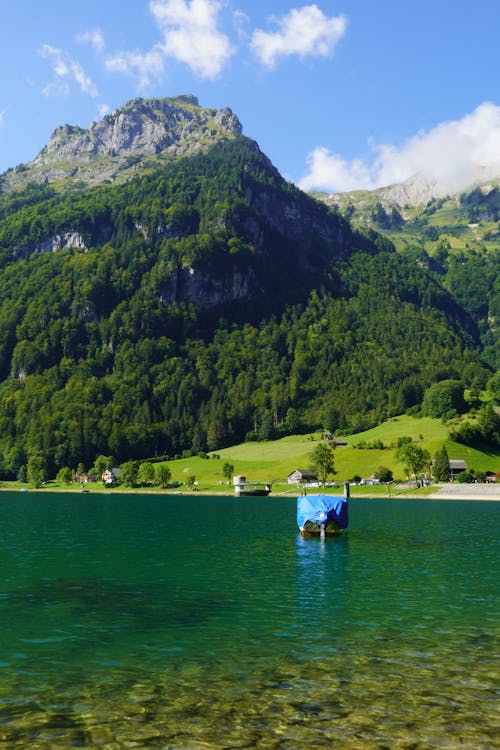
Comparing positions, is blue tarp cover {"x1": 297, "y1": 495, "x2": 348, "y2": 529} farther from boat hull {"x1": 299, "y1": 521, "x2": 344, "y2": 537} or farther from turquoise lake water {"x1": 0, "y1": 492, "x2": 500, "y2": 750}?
turquoise lake water {"x1": 0, "y1": 492, "x2": 500, "y2": 750}

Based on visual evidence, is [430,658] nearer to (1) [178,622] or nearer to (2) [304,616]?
(2) [304,616]

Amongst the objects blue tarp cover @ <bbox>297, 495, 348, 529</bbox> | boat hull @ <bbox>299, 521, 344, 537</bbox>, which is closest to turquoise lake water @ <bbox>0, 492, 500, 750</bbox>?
blue tarp cover @ <bbox>297, 495, 348, 529</bbox>

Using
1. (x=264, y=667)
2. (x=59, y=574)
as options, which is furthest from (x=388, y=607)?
(x=59, y=574)

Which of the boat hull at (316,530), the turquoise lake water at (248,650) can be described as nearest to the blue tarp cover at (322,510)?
the boat hull at (316,530)

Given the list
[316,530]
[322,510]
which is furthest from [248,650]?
[316,530]

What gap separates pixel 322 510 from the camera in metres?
86.8

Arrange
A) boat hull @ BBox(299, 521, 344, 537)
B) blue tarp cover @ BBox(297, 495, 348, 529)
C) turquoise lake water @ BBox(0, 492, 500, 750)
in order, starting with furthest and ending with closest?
boat hull @ BBox(299, 521, 344, 537) < blue tarp cover @ BBox(297, 495, 348, 529) < turquoise lake water @ BBox(0, 492, 500, 750)

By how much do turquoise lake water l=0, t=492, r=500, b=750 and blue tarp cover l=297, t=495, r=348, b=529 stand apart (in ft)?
66.5

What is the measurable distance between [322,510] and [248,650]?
59081 millimetres

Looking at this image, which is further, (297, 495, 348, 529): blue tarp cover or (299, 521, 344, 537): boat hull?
(299, 521, 344, 537): boat hull

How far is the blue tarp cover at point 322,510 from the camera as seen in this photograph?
86.5 metres

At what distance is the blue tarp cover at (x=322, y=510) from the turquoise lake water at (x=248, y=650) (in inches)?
798

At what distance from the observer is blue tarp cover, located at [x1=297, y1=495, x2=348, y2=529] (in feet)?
284

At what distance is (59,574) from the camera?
173ft
